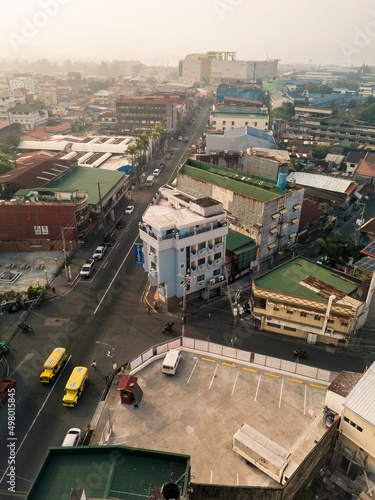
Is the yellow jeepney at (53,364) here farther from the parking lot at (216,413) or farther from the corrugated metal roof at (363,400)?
the corrugated metal roof at (363,400)

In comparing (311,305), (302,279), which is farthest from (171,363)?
(302,279)

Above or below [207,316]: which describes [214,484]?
above

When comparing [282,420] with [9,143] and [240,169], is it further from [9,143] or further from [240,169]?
[9,143]

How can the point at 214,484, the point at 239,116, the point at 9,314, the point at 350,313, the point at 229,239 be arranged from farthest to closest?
1. the point at 239,116
2. the point at 229,239
3. the point at 9,314
4. the point at 350,313
5. the point at 214,484

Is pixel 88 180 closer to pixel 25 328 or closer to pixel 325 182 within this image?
pixel 25 328

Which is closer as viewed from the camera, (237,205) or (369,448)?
(369,448)

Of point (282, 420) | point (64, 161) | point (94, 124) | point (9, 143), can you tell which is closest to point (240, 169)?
point (64, 161)
